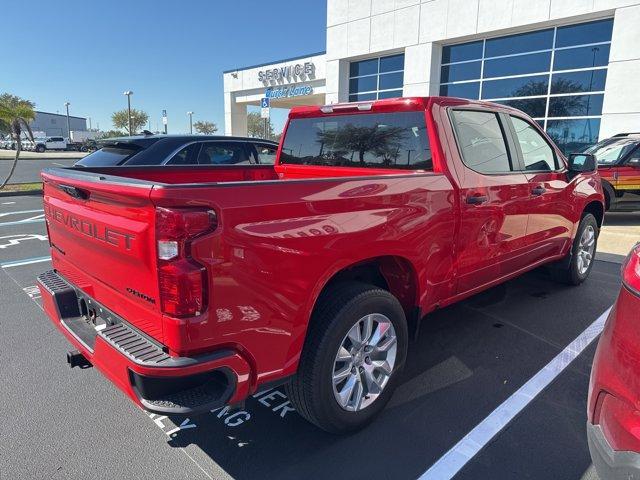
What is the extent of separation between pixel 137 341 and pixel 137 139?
5.53 m

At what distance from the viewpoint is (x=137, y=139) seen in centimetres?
691

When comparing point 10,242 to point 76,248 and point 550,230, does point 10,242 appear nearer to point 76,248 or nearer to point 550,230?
point 76,248

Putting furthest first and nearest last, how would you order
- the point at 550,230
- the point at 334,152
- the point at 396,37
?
the point at 396,37 < the point at 550,230 < the point at 334,152

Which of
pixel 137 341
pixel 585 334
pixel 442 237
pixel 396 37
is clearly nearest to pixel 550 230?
pixel 585 334

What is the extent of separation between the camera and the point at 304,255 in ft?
7.16

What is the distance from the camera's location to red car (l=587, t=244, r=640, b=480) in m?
1.62

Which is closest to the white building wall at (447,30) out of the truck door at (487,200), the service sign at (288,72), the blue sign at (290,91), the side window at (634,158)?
the service sign at (288,72)

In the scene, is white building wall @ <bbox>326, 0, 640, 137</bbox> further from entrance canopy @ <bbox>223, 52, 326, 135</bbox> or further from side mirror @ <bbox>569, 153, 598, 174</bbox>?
side mirror @ <bbox>569, 153, 598, 174</bbox>

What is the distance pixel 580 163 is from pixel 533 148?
736 millimetres

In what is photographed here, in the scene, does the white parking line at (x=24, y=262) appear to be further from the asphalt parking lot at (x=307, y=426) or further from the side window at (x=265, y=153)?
the side window at (x=265, y=153)

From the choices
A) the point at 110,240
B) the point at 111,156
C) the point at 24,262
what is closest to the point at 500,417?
the point at 110,240

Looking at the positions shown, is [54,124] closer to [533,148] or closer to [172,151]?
[172,151]

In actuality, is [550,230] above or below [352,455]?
above

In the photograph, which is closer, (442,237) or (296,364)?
(296,364)
